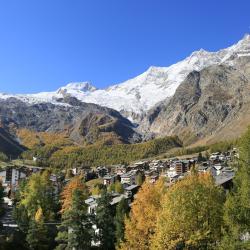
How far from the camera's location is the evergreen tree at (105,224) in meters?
77.0

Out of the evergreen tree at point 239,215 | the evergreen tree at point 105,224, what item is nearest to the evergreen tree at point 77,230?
the evergreen tree at point 105,224

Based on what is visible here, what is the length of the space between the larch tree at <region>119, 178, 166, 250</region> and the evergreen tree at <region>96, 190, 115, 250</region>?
14.2m

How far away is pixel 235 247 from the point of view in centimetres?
3903

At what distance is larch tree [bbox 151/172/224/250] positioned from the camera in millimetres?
51312

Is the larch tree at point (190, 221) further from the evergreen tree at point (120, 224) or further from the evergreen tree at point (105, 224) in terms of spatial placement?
the evergreen tree at point (105, 224)

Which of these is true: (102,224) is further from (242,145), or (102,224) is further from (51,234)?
(242,145)

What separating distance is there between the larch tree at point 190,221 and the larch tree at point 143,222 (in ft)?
22.7

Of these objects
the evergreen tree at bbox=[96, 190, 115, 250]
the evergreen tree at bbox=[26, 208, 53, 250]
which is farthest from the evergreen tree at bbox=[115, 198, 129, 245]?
the evergreen tree at bbox=[26, 208, 53, 250]

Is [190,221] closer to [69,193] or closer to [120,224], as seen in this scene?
[120,224]

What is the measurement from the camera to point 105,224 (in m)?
78.1

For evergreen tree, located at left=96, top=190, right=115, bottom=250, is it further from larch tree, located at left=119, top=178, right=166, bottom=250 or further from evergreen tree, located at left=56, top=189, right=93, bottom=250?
larch tree, located at left=119, top=178, right=166, bottom=250

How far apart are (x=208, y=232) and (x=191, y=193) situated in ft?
18.3

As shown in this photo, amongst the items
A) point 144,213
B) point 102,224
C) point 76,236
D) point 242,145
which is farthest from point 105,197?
point 242,145

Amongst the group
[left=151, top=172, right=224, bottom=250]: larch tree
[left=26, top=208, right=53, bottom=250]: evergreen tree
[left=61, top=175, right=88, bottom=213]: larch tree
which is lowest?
[left=26, top=208, right=53, bottom=250]: evergreen tree
